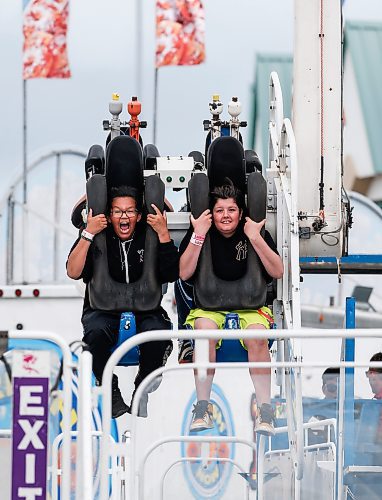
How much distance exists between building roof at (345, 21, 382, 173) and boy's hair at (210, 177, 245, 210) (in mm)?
18147

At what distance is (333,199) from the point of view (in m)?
9.04

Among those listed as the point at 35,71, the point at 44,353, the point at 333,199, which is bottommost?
the point at 44,353

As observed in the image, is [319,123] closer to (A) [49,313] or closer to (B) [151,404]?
(B) [151,404]

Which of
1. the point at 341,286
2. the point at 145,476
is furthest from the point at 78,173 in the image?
the point at 145,476

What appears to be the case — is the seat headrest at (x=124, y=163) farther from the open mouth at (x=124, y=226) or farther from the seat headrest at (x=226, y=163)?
Answer: the seat headrest at (x=226, y=163)

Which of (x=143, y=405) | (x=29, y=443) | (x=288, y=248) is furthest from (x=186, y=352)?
(x=29, y=443)

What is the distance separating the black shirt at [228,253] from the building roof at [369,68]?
18.3 m

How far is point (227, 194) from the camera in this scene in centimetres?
797

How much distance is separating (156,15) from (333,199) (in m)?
7.68

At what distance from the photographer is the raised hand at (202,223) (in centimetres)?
786

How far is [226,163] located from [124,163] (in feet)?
2.02

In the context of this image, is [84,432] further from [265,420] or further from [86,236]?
[86,236]

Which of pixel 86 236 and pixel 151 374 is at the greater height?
pixel 86 236

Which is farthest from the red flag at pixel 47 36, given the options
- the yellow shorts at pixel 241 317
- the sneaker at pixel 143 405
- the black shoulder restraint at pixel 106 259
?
the sneaker at pixel 143 405
